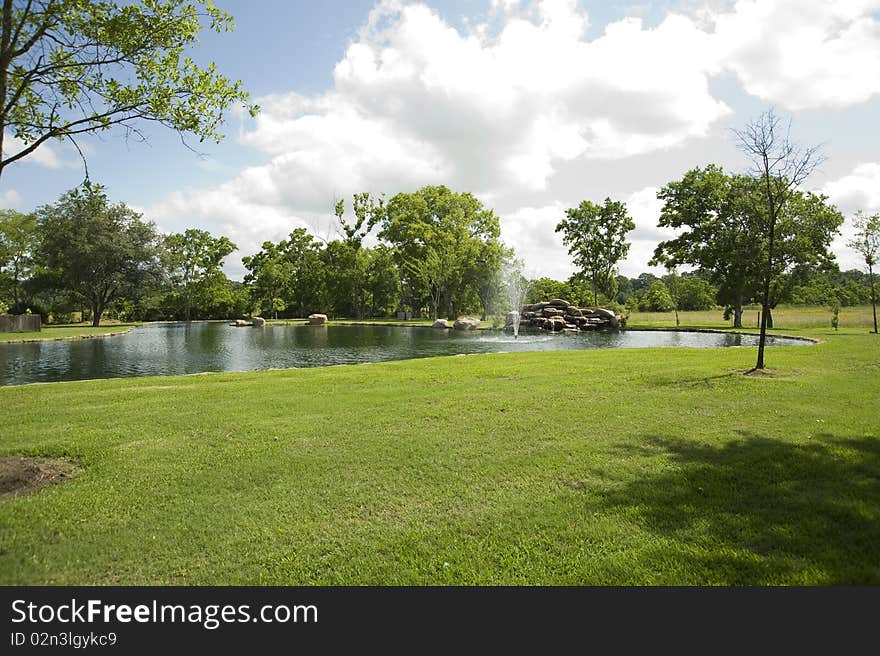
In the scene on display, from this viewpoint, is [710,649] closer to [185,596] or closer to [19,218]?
[185,596]

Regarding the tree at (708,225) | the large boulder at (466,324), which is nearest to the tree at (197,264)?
the large boulder at (466,324)

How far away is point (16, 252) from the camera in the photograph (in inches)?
1802

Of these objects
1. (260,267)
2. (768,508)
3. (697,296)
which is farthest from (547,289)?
(768,508)

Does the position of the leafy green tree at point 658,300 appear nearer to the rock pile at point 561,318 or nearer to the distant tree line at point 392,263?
the distant tree line at point 392,263

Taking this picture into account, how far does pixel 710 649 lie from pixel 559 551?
1.05m

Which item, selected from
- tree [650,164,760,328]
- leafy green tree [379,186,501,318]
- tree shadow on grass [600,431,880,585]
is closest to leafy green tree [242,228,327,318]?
leafy green tree [379,186,501,318]

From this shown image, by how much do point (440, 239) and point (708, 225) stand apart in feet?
91.3

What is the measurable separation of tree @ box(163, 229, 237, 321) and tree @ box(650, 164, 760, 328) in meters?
54.2

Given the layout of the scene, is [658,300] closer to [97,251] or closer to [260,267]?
[260,267]

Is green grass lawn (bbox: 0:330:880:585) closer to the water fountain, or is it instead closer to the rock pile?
the rock pile

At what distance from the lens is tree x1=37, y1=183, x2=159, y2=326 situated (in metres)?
45.7

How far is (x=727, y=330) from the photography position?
32.1 m

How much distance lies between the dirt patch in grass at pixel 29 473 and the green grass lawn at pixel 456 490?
23 centimetres

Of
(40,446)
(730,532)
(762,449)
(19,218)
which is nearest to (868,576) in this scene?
(730,532)
